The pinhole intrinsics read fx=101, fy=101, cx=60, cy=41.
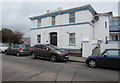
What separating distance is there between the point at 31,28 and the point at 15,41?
16.3m

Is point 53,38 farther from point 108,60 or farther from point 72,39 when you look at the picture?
point 108,60

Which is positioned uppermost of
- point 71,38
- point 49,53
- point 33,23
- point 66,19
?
point 33,23

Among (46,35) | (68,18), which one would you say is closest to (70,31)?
(68,18)

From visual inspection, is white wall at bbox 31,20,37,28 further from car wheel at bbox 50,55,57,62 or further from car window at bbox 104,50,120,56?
car window at bbox 104,50,120,56

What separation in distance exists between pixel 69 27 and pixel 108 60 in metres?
8.96

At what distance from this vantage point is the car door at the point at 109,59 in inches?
262

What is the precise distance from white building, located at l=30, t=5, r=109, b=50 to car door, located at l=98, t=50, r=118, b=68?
21.2 ft

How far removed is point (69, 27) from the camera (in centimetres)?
1495

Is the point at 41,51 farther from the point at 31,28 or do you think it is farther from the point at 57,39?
the point at 31,28

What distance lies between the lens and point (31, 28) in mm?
19625

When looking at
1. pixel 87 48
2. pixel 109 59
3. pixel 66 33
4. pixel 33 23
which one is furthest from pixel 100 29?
pixel 33 23

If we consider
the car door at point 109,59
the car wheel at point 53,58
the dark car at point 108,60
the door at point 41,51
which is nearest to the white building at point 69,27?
the door at point 41,51

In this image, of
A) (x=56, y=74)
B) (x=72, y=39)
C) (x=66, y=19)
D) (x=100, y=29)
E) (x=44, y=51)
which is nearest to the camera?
(x=56, y=74)

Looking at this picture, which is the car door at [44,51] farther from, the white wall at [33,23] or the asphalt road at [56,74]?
the white wall at [33,23]
